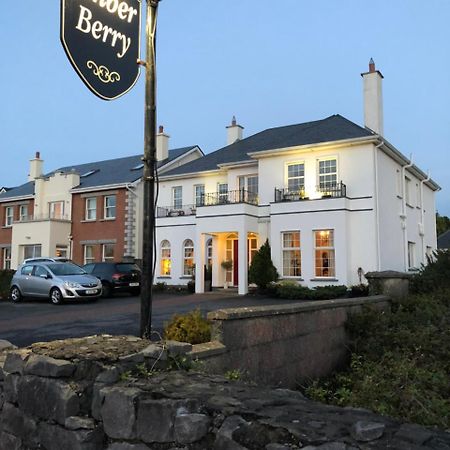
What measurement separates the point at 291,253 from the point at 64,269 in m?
9.88

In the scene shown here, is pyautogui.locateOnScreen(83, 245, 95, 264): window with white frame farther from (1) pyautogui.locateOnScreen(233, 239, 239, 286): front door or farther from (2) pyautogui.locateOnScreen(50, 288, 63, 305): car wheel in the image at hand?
(2) pyautogui.locateOnScreen(50, 288, 63, 305): car wheel

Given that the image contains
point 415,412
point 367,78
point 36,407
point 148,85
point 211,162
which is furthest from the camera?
point 211,162

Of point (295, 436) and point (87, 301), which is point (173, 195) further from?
point (295, 436)

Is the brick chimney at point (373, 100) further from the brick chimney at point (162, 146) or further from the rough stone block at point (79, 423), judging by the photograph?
the rough stone block at point (79, 423)

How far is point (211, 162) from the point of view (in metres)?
27.3

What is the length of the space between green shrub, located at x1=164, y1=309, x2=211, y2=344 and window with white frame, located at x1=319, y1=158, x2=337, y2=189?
54.3ft

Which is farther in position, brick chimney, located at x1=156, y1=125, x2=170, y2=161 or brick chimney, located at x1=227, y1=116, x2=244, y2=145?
brick chimney, located at x1=156, y1=125, x2=170, y2=161

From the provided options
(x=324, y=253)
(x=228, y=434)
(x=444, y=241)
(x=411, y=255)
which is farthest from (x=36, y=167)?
(x=228, y=434)

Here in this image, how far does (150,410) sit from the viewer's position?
3096 mm

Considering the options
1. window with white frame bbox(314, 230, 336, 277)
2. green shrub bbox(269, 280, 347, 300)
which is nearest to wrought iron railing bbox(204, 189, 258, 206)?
window with white frame bbox(314, 230, 336, 277)

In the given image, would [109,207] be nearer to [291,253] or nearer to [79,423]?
[291,253]

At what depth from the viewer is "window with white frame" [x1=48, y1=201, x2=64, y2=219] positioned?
109 ft

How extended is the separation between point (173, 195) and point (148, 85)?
23.1 m

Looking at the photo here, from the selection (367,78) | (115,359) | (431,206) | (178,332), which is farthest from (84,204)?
(115,359)
